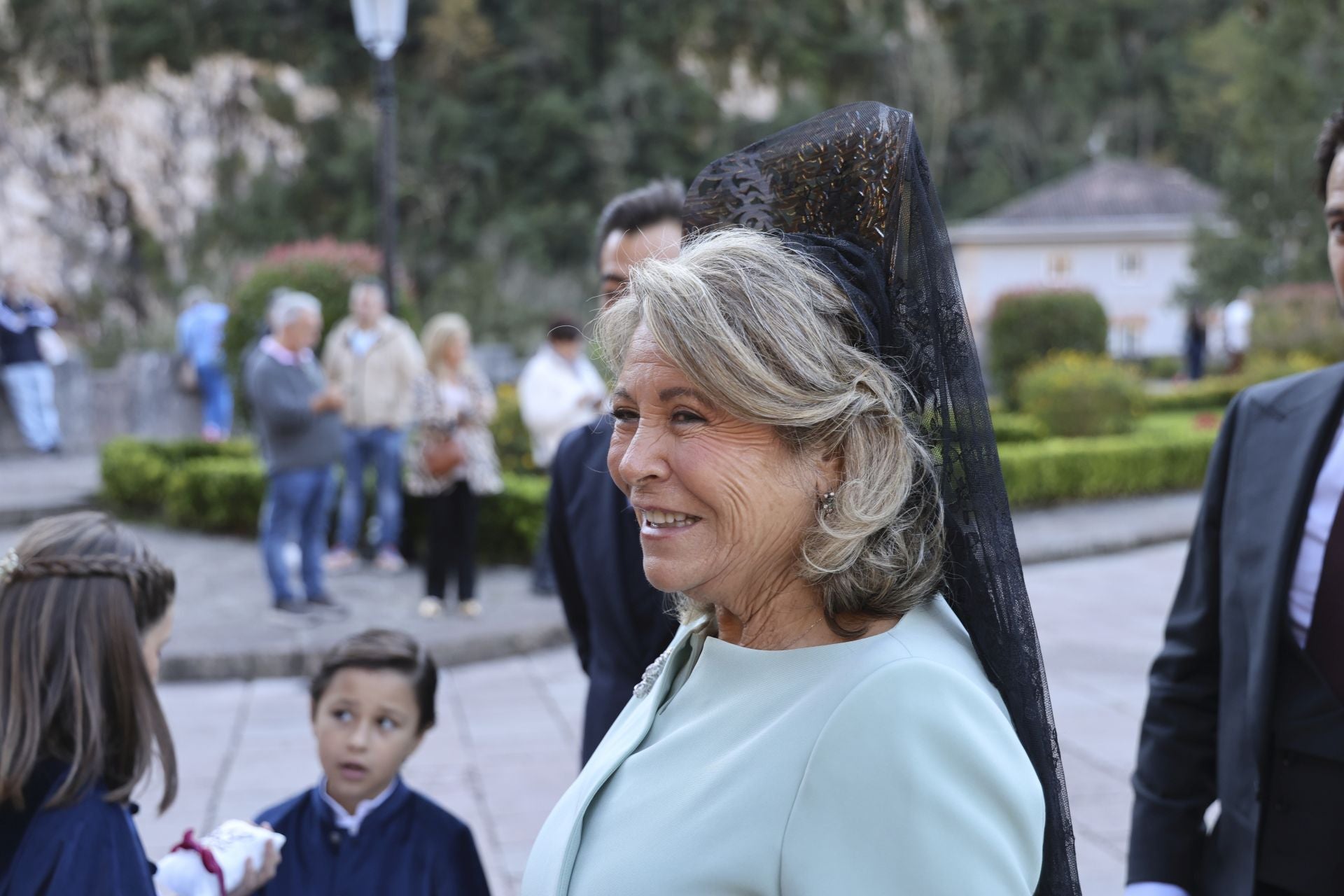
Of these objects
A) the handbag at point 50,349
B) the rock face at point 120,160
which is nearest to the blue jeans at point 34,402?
the handbag at point 50,349

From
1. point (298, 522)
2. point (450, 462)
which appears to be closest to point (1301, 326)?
point (450, 462)

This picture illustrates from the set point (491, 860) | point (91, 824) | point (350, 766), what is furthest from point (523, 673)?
point (91, 824)

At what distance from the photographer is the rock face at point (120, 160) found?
97.4 feet

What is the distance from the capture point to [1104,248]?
41.1m

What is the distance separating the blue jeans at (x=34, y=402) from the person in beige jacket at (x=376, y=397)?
7.39m

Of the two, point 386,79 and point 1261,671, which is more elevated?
point 386,79

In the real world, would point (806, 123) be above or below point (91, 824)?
above

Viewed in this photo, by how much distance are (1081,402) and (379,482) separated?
8569mm

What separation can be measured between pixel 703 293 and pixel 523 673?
5918 millimetres

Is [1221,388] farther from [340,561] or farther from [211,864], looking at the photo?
[211,864]

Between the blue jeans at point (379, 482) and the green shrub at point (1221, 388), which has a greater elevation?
the blue jeans at point (379, 482)

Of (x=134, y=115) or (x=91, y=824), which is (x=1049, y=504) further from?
(x=134, y=115)

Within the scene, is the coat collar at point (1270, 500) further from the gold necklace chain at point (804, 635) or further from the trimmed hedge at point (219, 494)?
the trimmed hedge at point (219, 494)

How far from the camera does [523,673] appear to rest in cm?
705
